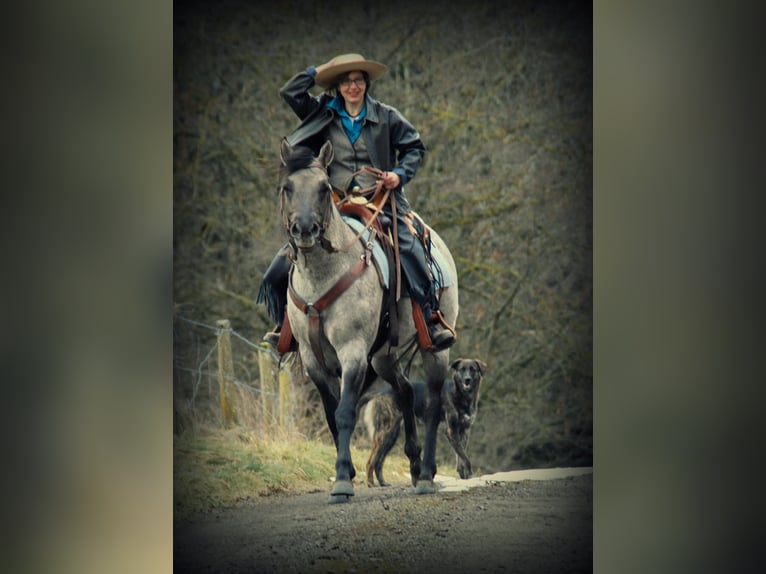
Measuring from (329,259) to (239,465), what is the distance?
132 centimetres

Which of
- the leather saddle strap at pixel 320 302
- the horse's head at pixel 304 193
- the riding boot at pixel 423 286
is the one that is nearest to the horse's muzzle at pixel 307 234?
the horse's head at pixel 304 193

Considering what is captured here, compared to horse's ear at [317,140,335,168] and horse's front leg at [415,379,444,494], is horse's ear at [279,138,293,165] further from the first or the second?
horse's front leg at [415,379,444,494]

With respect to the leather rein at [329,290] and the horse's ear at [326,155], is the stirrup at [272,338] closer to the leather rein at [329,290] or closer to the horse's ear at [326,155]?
the leather rein at [329,290]

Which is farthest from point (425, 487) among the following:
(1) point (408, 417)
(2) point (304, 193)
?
(2) point (304, 193)

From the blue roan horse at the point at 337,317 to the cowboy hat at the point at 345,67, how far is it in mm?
406

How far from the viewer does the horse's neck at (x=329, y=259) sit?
241 inches

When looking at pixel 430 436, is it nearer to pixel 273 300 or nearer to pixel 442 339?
pixel 442 339

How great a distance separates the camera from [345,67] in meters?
6.20
